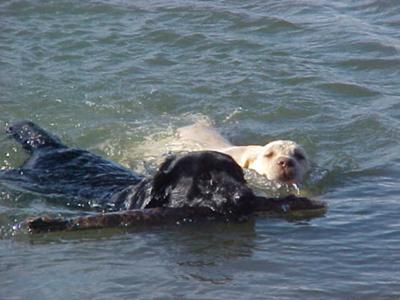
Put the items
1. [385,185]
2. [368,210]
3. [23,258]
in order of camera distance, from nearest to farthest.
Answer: [23,258], [368,210], [385,185]

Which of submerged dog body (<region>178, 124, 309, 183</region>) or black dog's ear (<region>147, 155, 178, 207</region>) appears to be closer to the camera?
black dog's ear (<region>147, 155, 178, 207</region>)

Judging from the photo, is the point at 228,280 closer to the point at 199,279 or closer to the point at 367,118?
the point at 199,279

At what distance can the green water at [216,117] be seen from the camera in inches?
201

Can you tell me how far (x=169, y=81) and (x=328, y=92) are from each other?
5.60 ft

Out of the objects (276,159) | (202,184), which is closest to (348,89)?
(276,159)

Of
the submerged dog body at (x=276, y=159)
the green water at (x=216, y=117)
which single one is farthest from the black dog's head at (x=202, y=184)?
the submerged dog body at (x=276, y=159)

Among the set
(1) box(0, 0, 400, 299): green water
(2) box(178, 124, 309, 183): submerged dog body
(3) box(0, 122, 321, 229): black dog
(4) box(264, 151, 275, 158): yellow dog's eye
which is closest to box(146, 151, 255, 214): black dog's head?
(3) box(0, 122, 321, 229): black dog

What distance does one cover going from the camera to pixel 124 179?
6.91 meters

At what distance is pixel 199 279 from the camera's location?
498 centimetres

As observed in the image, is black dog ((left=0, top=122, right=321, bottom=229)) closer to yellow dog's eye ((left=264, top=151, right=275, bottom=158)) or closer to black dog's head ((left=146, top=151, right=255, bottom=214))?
black dog's head ((left=146, top=151, right=255, bottom=214))

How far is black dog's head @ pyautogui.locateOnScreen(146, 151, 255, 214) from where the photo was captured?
570cm

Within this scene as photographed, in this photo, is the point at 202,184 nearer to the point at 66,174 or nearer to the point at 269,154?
the point at 66,174

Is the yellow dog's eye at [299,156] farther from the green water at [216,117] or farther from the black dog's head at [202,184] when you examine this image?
the black dog's head at [202,184]

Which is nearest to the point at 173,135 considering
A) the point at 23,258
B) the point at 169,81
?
the point at 169,81
